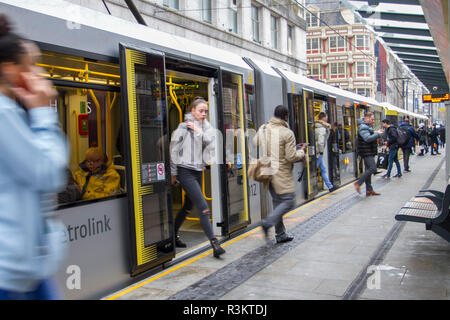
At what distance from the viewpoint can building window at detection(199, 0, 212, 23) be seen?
62.5ft

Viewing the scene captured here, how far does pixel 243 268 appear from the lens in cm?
531

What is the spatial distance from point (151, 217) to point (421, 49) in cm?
1217

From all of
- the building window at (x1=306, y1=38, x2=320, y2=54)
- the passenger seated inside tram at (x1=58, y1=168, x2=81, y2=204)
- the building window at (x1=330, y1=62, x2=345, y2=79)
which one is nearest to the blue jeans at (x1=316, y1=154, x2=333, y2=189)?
the passenger seated inside tram at (x1=58, y1=168, x2=81, y2=204)

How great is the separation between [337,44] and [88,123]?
7004 centimetres

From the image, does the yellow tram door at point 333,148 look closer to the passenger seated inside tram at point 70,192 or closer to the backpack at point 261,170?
the backpack at point 261,170

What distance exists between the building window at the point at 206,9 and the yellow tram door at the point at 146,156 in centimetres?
1464

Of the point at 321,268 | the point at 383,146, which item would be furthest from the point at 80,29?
the point at 383,146

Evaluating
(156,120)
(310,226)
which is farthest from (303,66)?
(156,120)

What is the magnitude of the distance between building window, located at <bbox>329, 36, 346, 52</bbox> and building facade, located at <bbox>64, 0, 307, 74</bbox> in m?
42.3

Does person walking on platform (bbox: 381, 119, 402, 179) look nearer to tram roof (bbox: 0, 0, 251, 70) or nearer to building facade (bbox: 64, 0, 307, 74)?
building facade (bbox: 64, 0, 307, 74)

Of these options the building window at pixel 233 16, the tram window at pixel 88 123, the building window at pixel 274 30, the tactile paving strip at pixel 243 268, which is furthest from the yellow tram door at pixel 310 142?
the building window at pixel 274 30

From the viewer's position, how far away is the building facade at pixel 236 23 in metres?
15.7

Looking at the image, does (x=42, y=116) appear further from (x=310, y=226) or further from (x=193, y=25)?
(x=193, y=25)

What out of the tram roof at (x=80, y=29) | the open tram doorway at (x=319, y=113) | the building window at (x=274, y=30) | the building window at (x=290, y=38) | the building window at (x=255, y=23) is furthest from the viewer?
the building window at (x=290, y=38)
